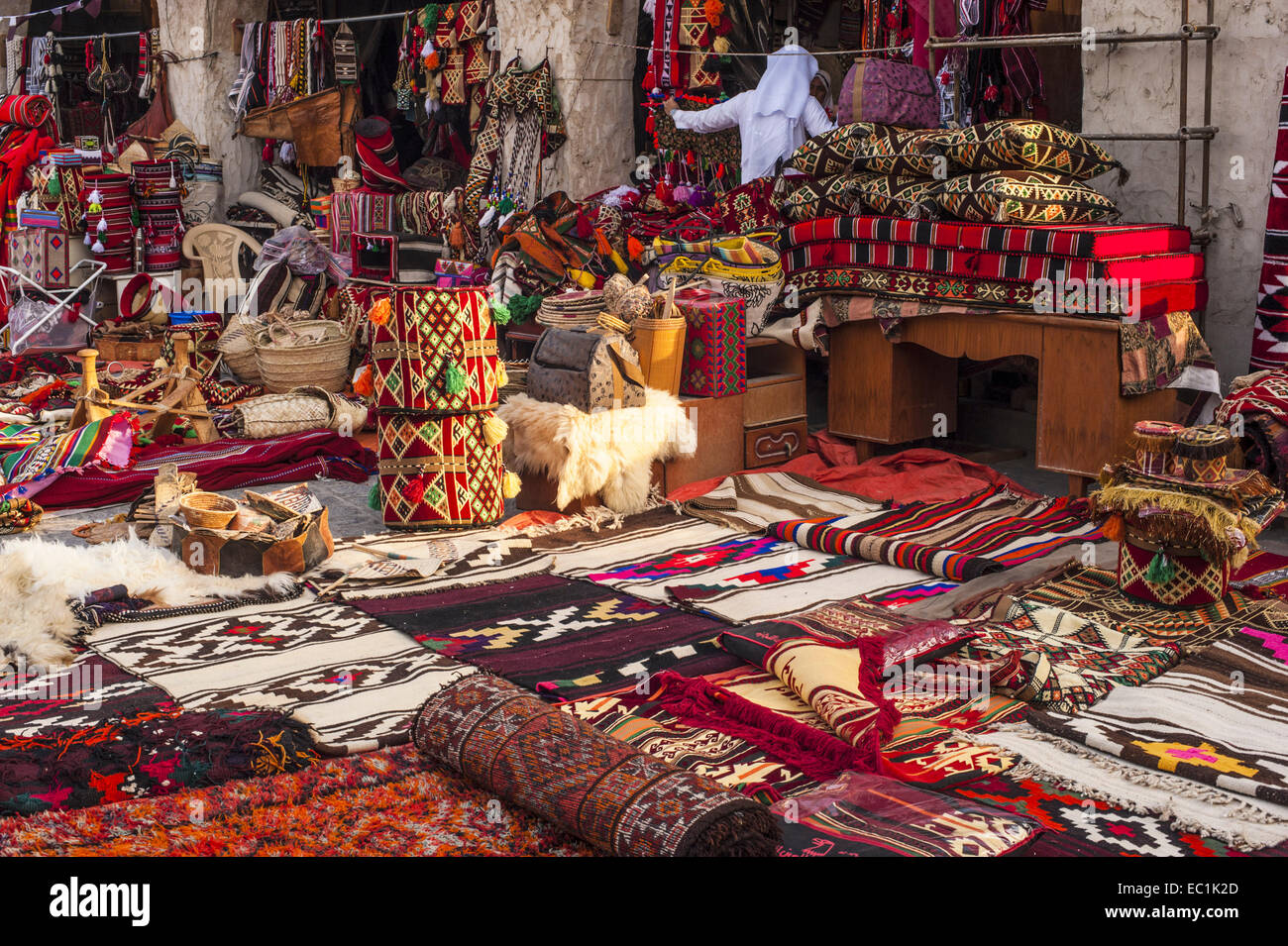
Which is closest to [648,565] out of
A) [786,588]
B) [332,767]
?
[786,588]

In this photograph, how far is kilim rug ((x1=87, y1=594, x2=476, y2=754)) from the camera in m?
4.17

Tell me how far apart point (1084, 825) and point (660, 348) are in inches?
143

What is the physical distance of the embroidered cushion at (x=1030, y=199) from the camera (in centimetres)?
637

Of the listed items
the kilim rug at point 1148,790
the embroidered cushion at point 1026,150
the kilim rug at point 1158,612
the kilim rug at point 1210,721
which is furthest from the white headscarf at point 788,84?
the kilim rug at point 1148,790

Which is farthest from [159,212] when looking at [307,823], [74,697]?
[307,823]

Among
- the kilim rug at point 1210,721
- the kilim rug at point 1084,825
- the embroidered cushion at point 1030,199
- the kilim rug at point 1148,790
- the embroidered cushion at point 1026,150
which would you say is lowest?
the kilim rug at point 1084,825

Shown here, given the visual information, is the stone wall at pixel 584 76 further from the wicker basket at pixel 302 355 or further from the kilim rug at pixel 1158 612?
the kilim rug at pixel 1158 612

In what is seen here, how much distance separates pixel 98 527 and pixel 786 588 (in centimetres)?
300

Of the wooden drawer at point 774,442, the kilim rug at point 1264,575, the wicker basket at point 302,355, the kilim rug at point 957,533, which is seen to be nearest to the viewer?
the kilim rug at point 1264,575

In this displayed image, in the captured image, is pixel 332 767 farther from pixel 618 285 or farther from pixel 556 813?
pixel 618 285

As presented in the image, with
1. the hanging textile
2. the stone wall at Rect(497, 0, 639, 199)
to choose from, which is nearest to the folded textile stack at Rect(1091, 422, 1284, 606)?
A: the stone wall at Rect(497, 0, 639, 199)

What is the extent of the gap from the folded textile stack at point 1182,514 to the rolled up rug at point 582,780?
2.29 meters

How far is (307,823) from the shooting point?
3395 mm
